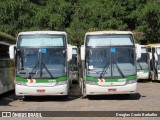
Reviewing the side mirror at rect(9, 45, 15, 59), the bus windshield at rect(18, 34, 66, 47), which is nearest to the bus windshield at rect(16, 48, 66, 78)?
the bus windshield at rect(18, 34, 66, 47)

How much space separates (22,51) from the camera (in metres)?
20.2

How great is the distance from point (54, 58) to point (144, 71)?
1760 cm

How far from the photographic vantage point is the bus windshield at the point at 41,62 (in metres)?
19.8

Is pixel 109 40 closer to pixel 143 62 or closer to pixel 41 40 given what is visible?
pixel 41 40

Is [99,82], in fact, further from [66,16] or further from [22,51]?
[66,16]

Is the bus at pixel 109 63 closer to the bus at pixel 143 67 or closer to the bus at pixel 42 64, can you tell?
the bus at pixel 42 64

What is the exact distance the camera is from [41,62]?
65.5 ft

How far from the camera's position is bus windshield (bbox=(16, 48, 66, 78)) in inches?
780

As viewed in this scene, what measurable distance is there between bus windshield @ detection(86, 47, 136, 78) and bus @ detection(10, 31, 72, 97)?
1.05 metres

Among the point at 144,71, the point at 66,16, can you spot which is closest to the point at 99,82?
the point at 144,71

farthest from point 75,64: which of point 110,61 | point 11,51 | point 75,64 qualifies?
point 11,51

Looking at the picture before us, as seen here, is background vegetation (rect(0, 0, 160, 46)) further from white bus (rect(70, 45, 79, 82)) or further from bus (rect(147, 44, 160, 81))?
bus (rect(147, 44, 160, 81))

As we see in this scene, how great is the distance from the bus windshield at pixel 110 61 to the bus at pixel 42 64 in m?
1.05

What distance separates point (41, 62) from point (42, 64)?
0.11 meters
